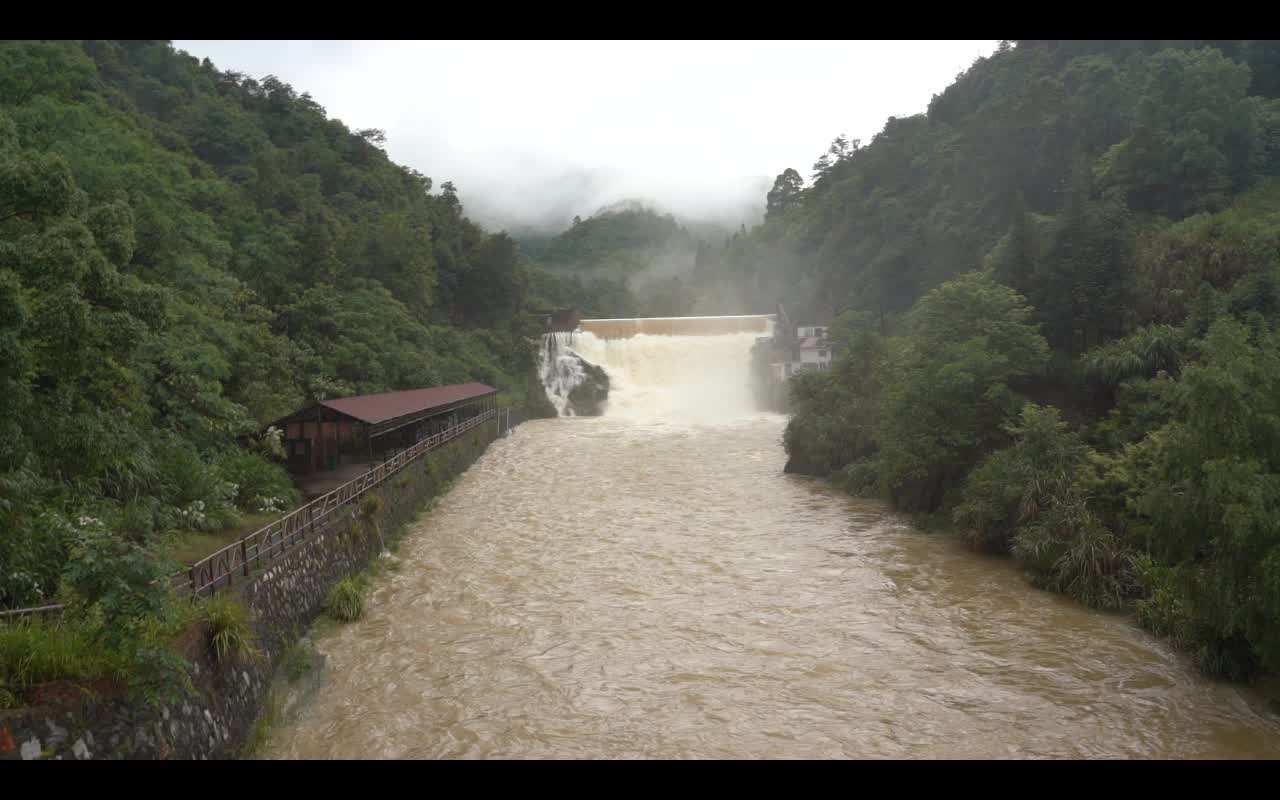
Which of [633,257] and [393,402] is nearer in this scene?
[393,402]

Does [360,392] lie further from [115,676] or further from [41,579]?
[115,676]

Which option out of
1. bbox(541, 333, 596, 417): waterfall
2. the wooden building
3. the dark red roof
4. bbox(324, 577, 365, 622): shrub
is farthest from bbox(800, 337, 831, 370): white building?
bbox(324, 577, 365, 622): shrub

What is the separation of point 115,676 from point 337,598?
24.6 ft

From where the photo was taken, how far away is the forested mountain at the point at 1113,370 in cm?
1167

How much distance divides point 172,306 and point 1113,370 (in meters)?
23.8

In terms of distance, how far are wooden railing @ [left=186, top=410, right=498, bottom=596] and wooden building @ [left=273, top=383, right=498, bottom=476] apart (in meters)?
1.63

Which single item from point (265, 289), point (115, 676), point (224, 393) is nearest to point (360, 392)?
point (265, 289)

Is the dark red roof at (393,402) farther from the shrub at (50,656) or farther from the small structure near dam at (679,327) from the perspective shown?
the small structure near dam at (679,327)

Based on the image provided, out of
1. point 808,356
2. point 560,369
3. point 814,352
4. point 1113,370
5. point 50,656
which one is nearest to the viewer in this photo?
point 50,656

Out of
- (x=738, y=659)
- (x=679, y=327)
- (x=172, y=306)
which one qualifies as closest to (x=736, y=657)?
(x=738, y=659)

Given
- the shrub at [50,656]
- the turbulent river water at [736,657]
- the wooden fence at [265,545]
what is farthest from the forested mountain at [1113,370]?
the wooden fence at [265,545]

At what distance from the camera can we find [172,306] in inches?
878

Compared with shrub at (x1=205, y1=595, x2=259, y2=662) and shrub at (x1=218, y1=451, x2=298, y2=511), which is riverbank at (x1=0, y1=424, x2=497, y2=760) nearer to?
shrub at (x1=205, y1=595, x2=259, y2=662)

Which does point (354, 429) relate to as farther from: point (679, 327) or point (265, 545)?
point (679, 327)
